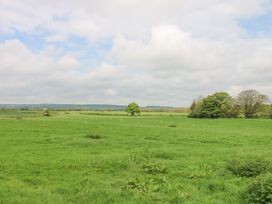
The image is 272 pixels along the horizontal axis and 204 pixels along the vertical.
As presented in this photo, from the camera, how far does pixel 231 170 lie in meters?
16.2

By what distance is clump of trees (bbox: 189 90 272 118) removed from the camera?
9975 centimetres

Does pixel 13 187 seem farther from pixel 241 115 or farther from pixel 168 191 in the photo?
pixel 241 115

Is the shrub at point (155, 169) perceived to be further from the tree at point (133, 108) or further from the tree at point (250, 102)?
the tree at point (133, 108)

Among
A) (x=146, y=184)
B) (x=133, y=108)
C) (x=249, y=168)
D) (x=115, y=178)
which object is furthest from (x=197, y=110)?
(x=146, y=184)

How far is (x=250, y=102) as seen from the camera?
103 metres

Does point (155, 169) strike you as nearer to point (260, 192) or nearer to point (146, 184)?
point (146, 184)

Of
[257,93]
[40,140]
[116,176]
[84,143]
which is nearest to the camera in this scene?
[116,176]

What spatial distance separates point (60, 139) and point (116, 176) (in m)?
15.1

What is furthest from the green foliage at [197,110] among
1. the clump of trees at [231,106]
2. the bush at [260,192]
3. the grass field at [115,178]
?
the bush at [260,192]

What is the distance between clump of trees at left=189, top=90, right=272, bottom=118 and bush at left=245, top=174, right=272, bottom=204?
89.1 m

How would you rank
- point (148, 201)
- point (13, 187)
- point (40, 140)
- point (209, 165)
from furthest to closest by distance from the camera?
point (40, 140), point (209, 165), point (13, 187), point (148, 201)

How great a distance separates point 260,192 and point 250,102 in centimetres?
9704

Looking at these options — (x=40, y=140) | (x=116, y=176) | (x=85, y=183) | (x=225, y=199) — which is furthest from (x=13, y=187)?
(x=40, y=140)

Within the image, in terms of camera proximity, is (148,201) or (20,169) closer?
(148,201)
